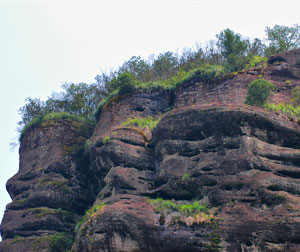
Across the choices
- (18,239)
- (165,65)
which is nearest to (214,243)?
(18,239)

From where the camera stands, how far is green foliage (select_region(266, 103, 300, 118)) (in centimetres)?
2888

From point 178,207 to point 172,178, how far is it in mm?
1933

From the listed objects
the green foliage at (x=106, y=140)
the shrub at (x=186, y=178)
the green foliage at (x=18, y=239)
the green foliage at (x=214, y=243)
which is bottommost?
the green foliage at (x=214, y=243)

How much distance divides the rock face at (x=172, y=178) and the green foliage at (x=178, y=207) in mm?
59

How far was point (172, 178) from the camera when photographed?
27.3 metres

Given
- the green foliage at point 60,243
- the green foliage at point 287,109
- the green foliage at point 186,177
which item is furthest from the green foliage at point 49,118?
the green foliage at point 287,109

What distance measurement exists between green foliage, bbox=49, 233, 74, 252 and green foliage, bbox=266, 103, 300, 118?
13.6 meters

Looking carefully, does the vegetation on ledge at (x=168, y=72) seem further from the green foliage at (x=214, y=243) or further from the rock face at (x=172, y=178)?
the green foliage at (x=214, y=243)

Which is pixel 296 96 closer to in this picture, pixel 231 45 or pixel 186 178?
pixel 231 45

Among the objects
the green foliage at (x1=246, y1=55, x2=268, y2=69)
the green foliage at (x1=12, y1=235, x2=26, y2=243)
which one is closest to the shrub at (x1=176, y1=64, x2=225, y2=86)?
the green foliage at (x1=246, y1=55, x2=268, y2=69)

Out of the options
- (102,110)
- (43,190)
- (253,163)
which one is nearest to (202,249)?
(253,163)

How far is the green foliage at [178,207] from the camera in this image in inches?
989

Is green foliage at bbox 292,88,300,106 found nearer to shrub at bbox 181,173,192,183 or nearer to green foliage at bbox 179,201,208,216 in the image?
shrub at bbox 181,173,192,183

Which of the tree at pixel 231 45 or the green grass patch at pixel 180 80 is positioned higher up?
the tree at pixel 231 45
